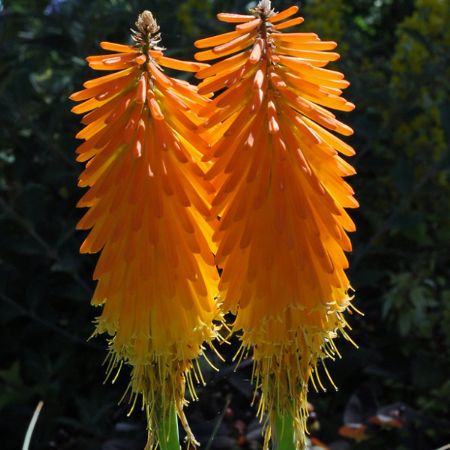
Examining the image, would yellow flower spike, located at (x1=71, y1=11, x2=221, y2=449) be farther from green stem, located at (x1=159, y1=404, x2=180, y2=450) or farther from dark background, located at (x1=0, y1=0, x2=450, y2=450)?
dark background, located at (x1=0, y1=0, x2=450, y2=450)

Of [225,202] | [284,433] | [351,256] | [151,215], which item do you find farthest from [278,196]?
[351,256]

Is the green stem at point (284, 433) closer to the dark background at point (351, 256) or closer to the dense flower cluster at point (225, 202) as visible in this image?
the dense flower cluster at point (225, 202)

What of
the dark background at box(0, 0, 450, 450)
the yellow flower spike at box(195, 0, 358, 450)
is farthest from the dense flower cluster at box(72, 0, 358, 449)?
the dark background at box(0, 0, 450, 450)

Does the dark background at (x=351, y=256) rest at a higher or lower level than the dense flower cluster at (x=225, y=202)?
higher

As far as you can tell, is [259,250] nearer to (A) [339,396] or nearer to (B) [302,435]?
(B) [302,435]

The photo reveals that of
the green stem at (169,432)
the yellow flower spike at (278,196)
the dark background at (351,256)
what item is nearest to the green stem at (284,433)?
the yellow flower spike at (278,196)

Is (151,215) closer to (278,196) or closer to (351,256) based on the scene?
(278,196)

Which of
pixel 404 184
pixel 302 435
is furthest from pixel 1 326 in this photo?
pixel 302 435
